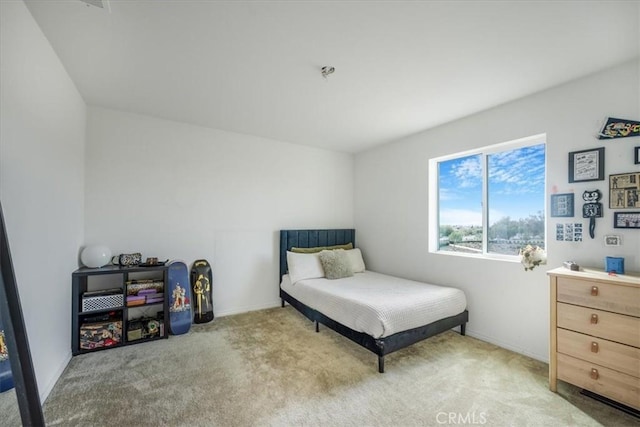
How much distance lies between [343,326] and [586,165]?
250 centimetres

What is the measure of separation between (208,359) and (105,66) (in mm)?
2610

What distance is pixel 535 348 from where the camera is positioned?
247cm

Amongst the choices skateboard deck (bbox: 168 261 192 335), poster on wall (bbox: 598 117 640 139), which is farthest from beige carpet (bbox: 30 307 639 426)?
poster on wall (bbox: 598 117 640 139)

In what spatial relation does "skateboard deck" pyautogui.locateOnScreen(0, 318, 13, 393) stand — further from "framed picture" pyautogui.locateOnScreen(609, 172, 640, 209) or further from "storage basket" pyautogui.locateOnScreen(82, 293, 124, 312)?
"framed picture" pyautogui.locateOnScreen(609, 172, 640, 209)

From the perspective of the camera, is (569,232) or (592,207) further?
(569,232)

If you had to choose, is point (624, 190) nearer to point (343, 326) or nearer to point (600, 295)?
point (600, 295)

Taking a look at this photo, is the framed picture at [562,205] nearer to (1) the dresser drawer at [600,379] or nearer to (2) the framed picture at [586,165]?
(2) the framed picture at [586,165]

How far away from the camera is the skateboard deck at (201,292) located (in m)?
3.20

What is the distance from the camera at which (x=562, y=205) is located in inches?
90.8

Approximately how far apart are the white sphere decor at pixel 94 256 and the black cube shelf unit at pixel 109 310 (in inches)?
2.4

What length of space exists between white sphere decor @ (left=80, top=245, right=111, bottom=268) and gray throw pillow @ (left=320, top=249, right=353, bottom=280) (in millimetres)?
2433

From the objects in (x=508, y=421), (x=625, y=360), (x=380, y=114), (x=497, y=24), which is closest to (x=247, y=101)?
(x=380, y=114)

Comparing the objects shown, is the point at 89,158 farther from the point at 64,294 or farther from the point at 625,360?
the point at 625,360

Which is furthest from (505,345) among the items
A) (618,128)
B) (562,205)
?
(618,128)
